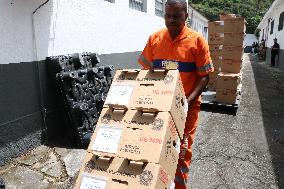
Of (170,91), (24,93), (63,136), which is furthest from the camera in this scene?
(63,136)

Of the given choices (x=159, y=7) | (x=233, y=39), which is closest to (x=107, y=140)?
(x=233, y=39)

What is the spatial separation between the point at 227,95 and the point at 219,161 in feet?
10.1

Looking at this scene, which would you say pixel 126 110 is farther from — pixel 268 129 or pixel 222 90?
pixel 222 90

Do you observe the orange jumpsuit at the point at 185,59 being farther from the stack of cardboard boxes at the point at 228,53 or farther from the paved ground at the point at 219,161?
the stack of cardboard boxes at the point at 228,53

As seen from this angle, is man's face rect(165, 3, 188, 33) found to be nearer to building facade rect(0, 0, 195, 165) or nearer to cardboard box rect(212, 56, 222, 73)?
building facade rect(0, 0, 195, 165)

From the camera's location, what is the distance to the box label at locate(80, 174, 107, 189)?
2.18m

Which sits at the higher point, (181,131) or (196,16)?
(196,16)

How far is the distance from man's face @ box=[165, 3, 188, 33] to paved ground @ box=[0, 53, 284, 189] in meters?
2.09

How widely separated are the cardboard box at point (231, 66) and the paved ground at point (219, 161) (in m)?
1.59

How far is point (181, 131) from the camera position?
105 inches

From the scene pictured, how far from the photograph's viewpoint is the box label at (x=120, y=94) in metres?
2.48

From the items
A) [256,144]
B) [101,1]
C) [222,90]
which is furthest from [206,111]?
[101,1]

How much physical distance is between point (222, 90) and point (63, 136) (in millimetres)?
4085

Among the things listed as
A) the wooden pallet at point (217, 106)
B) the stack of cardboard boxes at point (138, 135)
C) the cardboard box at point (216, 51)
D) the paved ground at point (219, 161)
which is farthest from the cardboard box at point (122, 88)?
the cardboard box at point (216, 51)
